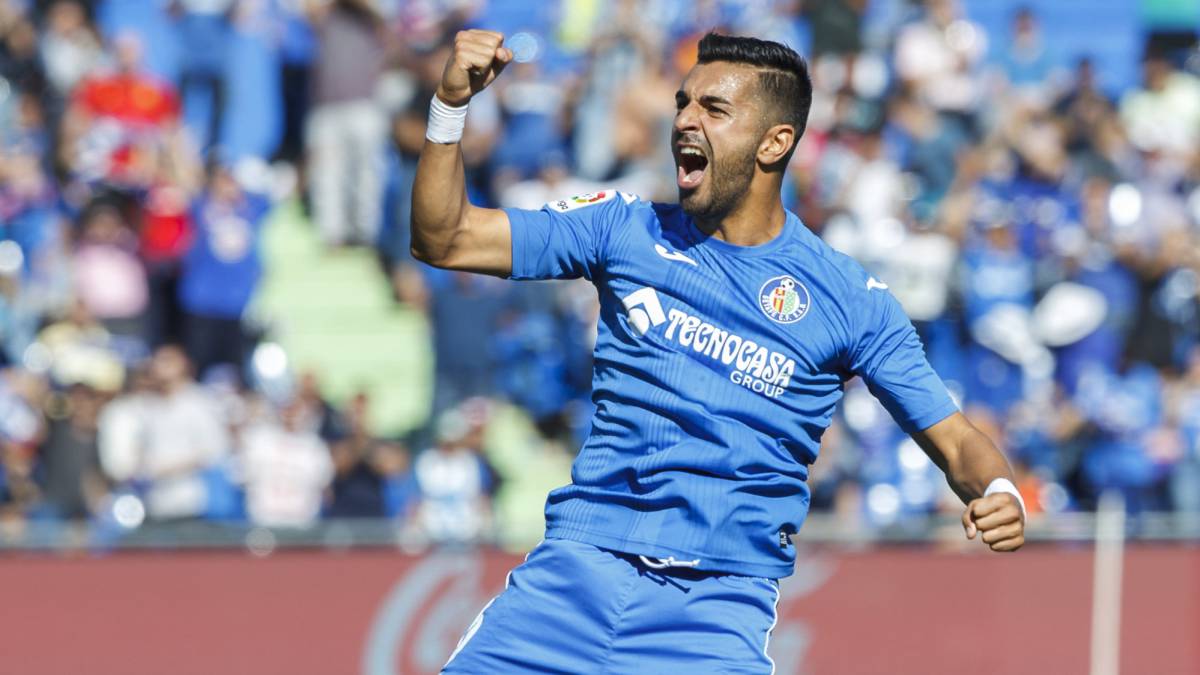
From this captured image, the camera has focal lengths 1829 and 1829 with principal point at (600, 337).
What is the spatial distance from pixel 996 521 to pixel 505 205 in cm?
878

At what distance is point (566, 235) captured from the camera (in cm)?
525

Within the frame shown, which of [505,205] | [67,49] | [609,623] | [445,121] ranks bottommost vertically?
[609,623]

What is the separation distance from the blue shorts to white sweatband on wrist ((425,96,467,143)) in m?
1.16

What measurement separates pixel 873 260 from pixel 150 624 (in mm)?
5479

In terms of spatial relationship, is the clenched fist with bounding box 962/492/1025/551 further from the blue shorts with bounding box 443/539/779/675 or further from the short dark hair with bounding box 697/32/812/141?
the short dark hair with bounding box 697/32/812/141

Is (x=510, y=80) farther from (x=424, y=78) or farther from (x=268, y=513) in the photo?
(x=268, y=513)

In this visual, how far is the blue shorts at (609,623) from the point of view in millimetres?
4926

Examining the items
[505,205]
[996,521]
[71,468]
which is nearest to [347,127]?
[505,205]

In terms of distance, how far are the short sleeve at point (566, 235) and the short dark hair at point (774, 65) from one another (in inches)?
19.6

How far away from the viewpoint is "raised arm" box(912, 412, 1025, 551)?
15.7ft

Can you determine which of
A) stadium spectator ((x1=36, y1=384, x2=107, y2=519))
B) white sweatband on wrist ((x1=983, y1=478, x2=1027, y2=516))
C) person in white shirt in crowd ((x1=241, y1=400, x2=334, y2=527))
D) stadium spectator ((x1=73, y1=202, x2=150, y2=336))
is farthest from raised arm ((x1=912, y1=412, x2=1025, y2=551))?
stadium spectator ((x1=73, y1=202, x2=150, y2=336))

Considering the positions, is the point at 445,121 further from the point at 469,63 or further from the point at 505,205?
the point at 505,205

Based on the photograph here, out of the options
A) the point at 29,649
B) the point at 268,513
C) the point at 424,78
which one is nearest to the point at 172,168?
the point at 424,78

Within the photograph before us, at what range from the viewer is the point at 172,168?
13.6 m
